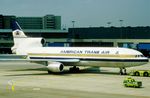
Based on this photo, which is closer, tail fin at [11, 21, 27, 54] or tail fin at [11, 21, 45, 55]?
tail fin at [11, 21, 45, 55]

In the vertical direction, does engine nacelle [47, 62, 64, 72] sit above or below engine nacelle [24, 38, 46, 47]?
below

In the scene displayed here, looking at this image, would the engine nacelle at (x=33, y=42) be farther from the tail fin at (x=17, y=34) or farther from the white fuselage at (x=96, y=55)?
the white fuselage at (x=96, y=55)

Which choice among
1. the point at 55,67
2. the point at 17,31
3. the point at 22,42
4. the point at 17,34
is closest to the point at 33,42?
the point at 22,42

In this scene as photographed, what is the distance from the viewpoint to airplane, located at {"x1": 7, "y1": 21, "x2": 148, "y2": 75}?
5119 cm

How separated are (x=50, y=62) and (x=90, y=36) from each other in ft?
307

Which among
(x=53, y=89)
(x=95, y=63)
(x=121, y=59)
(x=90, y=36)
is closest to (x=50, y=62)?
(x=95, y=63)

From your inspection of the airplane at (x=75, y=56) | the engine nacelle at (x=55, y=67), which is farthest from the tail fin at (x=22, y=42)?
the engine nacelle at (x=55, y=67)

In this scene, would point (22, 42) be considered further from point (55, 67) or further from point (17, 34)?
point (55, 67)

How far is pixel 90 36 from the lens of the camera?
14700cm

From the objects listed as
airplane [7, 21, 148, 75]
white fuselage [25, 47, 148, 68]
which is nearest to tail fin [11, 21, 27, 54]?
airplane [7, 21, 148, 75]

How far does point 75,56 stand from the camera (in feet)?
182

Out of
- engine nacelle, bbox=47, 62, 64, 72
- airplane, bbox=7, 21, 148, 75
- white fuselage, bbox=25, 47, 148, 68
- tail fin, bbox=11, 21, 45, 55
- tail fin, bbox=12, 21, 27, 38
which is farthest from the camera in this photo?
tail fin, bbox=12, 21, 27, 38

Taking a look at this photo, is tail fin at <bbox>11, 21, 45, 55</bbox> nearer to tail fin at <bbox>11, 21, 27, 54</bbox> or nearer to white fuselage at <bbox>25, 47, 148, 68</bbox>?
tail fin at <bbox>11, 21, 27, 54</bbox>

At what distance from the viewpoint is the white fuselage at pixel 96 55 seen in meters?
51.0
